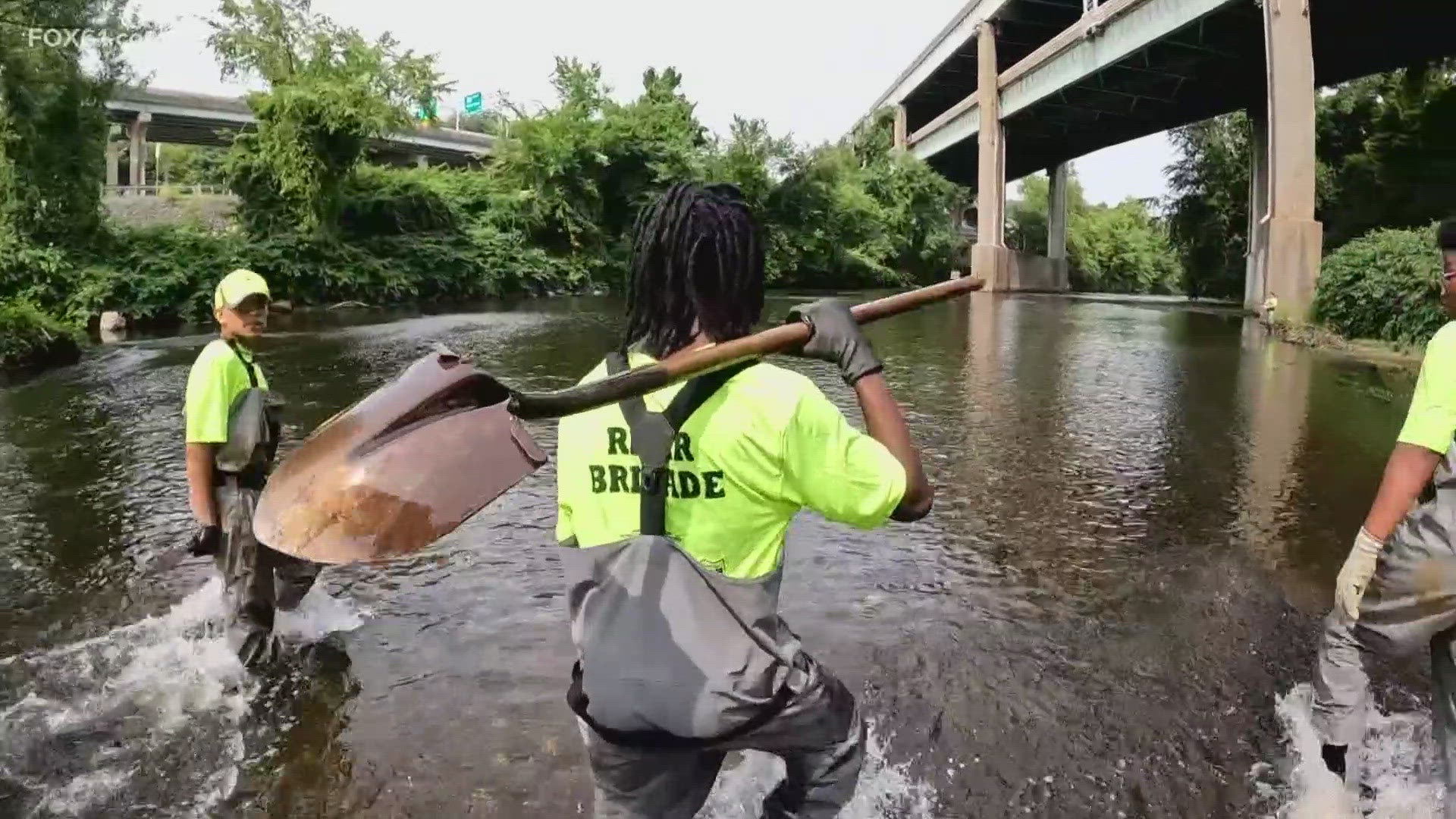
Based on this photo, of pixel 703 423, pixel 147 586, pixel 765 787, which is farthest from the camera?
pixel 147 586

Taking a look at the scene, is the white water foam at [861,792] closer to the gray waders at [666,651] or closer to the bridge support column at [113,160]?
the gray waders at [666,651]

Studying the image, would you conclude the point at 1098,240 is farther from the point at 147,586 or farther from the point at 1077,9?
the point at 147,586

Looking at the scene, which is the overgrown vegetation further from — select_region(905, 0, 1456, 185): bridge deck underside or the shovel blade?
the shovel blade

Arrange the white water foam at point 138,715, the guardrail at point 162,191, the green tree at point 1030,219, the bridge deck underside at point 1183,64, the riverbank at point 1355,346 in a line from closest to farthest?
1. the white water foam at point 138,715
2. the riverbank at point 1355,346
3. the bridge deck underside at point 1183,64
4. the guardrail at point 162,191
5. the green tree at point 1030,219

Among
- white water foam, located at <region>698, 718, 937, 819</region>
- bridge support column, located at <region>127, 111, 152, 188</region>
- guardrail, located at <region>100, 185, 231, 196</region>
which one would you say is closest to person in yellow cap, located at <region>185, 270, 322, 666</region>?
white water foam, located at <region>698, 718, 937, 819</region>

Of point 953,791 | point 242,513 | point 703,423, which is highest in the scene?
point 703,423

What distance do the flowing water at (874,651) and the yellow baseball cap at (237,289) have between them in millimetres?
1516

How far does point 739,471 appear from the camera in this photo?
6.49 feet

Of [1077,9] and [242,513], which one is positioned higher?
Result: [1077,9]

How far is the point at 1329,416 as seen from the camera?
10.6 meters

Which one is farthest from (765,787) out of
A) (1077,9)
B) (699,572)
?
(1077,9)

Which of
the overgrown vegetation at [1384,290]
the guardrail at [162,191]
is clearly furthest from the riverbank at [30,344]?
the guardrail at [162,191]

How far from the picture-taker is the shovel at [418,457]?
175 cm

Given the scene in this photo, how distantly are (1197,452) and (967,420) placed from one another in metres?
2.26
